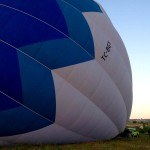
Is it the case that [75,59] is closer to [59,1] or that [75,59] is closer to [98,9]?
[59,1]

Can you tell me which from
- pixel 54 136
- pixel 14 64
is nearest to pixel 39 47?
pixel 14 64

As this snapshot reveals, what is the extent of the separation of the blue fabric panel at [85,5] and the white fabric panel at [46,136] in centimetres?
502

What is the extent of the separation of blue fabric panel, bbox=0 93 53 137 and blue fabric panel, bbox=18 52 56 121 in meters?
0.25

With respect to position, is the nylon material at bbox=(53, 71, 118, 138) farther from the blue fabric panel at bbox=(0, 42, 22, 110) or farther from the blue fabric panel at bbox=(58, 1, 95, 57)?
the blue fabric panel at bbox=(58, 1, 95, 57)

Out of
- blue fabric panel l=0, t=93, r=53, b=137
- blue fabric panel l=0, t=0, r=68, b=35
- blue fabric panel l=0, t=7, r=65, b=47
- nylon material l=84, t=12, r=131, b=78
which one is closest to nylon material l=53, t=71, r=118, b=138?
blue fabric panel l=0, t=93, r=53, b=137

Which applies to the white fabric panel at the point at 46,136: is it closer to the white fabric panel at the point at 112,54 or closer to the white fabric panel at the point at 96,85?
the white fabric panel at the point at 96,85

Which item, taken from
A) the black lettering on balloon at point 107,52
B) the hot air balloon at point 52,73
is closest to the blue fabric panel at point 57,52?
the hot air balloon at point 52,73

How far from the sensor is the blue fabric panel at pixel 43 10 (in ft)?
42.8

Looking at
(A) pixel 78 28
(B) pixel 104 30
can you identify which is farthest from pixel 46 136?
(B) pixel 104 30

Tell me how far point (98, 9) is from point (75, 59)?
4420 mm

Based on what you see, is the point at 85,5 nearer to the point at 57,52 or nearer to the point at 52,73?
the point at 57,52

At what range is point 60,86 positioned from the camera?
42.2 feet

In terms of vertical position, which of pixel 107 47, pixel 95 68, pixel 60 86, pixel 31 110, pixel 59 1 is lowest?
pixel 31 110

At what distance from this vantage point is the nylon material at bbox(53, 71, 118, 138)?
42.5 ft
